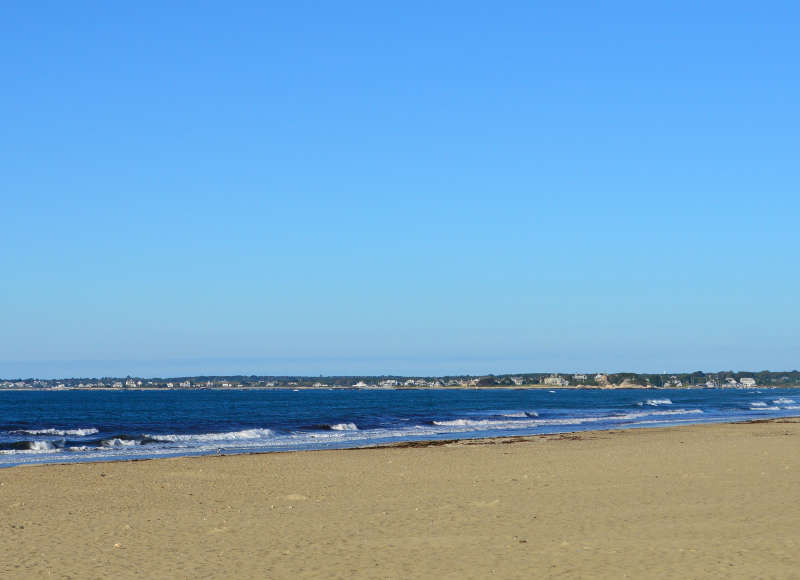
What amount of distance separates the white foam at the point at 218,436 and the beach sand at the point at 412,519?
20.0 metres

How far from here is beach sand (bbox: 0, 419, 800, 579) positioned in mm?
12867

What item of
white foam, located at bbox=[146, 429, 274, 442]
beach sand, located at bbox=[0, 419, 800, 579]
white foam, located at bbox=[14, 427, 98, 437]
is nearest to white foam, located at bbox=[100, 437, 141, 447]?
white foam, located at bbox=[146, 429, 274, 442]

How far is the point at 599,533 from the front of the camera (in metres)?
15.1

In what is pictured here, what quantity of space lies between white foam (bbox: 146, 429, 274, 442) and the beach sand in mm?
20021

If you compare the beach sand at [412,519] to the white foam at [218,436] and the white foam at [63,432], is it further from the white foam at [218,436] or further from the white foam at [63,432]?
the white foam at [63,432]

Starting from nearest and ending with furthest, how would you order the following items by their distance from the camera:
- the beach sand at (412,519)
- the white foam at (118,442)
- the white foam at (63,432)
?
the beach sand at (412,519)
the white foam at (118,442)
the white foam at (63,432)

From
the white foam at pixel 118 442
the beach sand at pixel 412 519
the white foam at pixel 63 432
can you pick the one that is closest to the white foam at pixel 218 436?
the white foam at pixel 118 442

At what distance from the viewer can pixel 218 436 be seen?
53.5m

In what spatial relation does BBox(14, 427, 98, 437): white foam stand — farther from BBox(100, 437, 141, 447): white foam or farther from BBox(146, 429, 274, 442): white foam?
BBox(100, 437, 141, 447): white foam

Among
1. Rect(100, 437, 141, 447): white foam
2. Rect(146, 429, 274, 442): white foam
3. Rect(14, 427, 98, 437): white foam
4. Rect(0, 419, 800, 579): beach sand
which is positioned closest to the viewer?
Rect(0, 419, 800, 579): beach sand

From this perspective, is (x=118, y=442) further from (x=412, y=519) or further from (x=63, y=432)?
(x=412, y=519)

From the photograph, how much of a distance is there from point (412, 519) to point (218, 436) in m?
38.3

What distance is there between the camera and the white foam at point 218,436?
5079 centimetres

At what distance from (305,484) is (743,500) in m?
11.4
